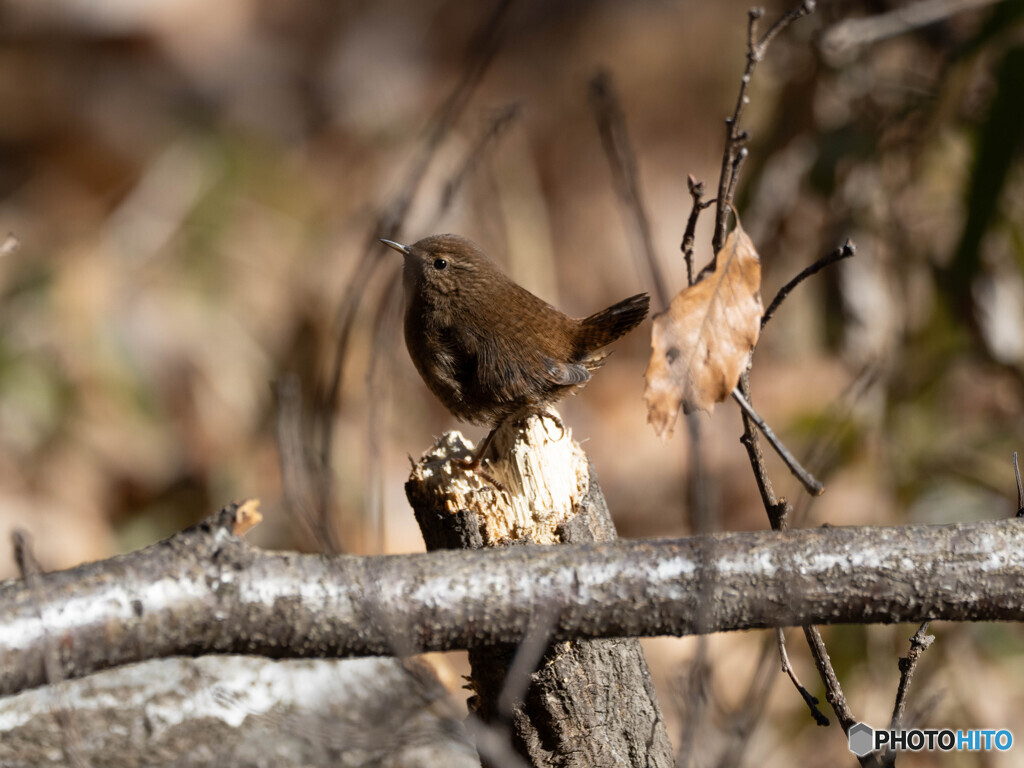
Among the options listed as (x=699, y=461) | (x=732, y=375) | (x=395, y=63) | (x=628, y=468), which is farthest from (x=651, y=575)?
(x=395, y=63)

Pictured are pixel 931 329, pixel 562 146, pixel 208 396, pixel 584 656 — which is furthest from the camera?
pixel 562 146

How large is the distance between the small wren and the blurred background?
1.80 ft

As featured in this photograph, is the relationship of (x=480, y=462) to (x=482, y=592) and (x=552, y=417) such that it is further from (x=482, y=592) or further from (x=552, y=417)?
(x=482, y=592)

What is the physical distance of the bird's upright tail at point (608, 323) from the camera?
85.7 inches

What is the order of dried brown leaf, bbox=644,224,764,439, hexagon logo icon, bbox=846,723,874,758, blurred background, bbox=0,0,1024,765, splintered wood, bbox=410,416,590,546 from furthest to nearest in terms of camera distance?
1. blurred background, bbox=0,0,1024,765
2. splintered wood, bbox=410,416,590,546
3. hexagon logo icon, bbox=846,723,874,758
4. dried brown leaf, bbox=644,224,764,439

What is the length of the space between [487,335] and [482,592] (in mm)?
771

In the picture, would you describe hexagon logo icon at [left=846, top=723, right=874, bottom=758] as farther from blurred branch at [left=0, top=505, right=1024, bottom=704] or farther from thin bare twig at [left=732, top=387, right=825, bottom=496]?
thin bare twig at [left=732, top=387, right=825, bottom=496]

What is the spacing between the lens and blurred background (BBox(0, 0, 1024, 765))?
392cm

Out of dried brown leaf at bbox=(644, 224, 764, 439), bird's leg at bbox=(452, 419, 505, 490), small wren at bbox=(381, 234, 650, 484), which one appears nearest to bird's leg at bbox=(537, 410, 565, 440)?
small wren at bbox=(381, 234, 650, 484)

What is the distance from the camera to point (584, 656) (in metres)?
1.73

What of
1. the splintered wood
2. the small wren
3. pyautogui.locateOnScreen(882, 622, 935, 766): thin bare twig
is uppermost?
the small wren

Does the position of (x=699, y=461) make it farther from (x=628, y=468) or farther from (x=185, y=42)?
(x=185, y=42)

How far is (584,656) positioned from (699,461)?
2.92 ft

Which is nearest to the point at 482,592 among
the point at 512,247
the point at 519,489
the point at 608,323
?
the point at 519,489
